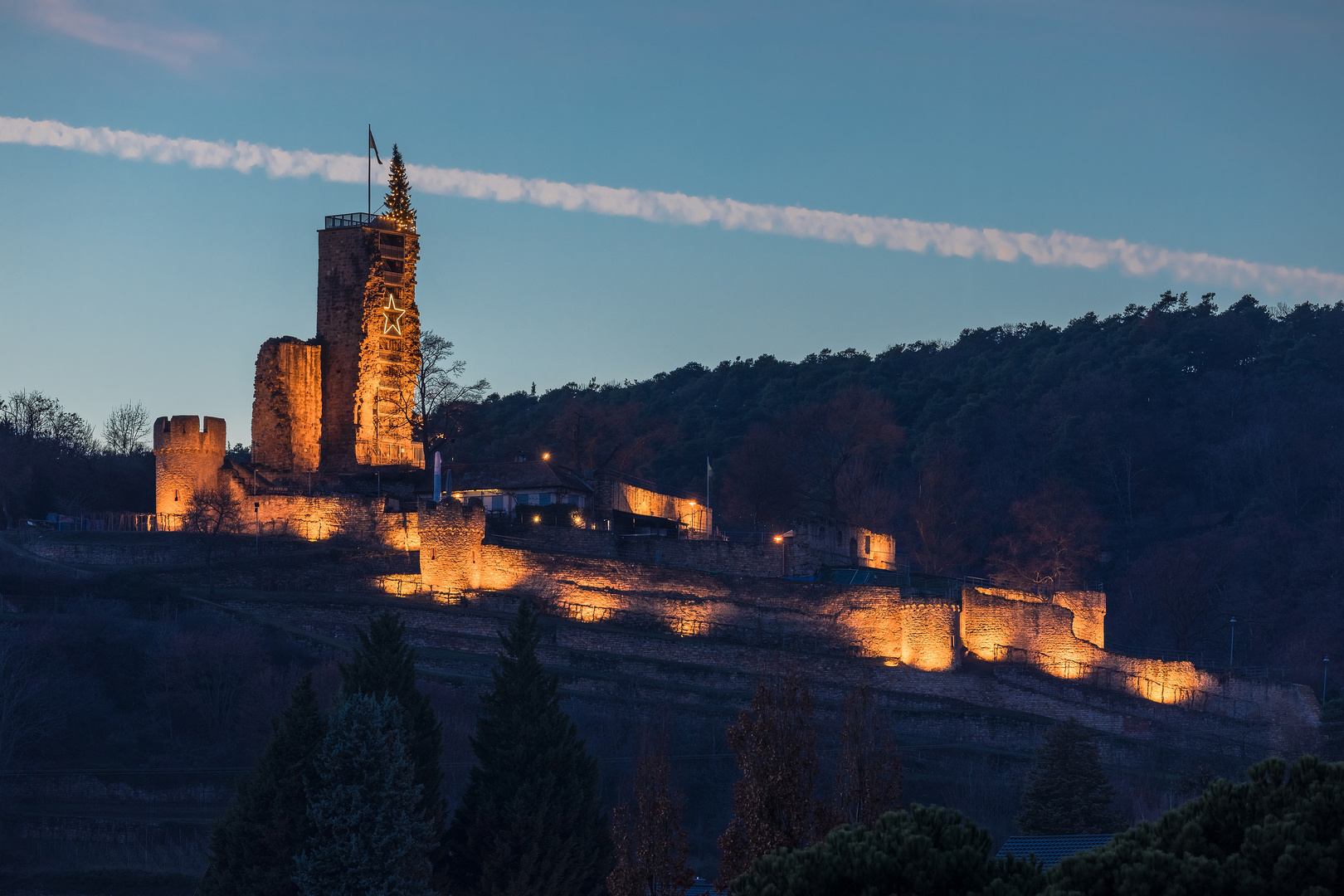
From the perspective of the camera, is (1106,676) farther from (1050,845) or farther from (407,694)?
(407,694)

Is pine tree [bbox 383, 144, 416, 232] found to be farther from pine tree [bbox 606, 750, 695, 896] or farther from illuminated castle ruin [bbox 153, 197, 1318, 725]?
pine tree [bbox 606, 750, 695, 896]

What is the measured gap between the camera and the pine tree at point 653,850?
22241 mm

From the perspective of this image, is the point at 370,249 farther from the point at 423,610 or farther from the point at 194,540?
the point at 423,610

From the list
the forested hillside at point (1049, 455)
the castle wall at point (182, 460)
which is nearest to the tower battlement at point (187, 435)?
the castle wall at point (182, 460)

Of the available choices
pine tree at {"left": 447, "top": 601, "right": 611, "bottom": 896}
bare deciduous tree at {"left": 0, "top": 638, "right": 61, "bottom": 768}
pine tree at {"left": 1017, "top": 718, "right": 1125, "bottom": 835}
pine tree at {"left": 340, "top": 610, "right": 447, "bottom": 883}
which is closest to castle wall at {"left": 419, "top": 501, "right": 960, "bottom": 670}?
pine tree at {"left": 1017, "top": 718, "right": 1125, "bottom": 835}

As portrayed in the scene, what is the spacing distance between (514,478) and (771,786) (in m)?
32.1

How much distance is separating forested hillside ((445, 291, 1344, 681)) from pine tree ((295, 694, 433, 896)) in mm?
31323

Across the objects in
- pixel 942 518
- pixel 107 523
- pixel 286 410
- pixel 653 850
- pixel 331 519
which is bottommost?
pixel 653 850

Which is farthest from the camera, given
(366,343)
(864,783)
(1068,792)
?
(366,343)

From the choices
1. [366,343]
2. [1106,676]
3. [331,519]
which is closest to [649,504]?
Result: [366,343]

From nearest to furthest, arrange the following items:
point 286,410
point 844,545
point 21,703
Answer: point 21,703
point 286,410
point 844,545

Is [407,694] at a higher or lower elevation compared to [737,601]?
lower

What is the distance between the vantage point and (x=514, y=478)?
52.4 metres

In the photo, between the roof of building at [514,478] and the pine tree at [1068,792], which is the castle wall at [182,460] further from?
the pine tree at [1068,792]
